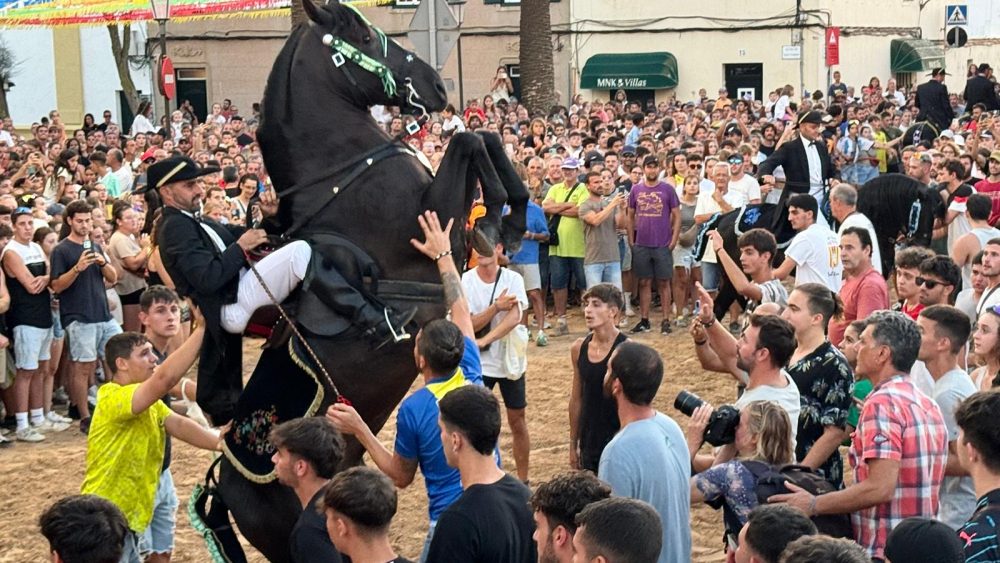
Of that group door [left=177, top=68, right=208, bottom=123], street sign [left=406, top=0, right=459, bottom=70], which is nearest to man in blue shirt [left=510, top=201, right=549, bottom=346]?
street sign [left=406, top=0, right=459, bottom=70]

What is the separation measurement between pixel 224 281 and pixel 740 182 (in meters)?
10.4

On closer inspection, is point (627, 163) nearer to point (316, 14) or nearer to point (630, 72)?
point (316, 14)

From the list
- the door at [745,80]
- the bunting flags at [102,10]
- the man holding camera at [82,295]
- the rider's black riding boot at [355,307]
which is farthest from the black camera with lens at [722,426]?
the door at [745,80]

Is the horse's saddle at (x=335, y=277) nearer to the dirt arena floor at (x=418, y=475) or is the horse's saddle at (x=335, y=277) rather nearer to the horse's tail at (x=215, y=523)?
the horse's tail at (x=215, y=523)

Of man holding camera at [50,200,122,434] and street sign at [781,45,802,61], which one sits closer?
man holding camera at [50,200,122,434]

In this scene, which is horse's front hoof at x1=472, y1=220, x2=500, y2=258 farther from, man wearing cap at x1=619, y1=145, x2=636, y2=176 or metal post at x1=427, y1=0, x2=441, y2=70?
man wearing cap at x1=619, y1=145, x2=636, y2=176

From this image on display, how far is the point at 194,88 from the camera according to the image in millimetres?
41250

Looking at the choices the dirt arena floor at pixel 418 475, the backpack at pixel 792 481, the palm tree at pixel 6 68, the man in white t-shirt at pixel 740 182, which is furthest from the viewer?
the palm tree at pixel 6 68

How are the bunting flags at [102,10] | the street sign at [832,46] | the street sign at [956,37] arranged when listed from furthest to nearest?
the street sign at [832,46], the street sign at [956,37], the bunting flags at [102,10]

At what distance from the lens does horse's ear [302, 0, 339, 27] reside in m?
6.91

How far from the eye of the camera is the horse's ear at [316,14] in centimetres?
691

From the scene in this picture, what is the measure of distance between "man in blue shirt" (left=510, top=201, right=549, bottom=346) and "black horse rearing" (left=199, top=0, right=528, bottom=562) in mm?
8190

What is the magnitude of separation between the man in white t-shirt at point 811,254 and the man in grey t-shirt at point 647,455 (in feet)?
17.4

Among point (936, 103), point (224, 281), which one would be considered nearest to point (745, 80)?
point (936, 103)
